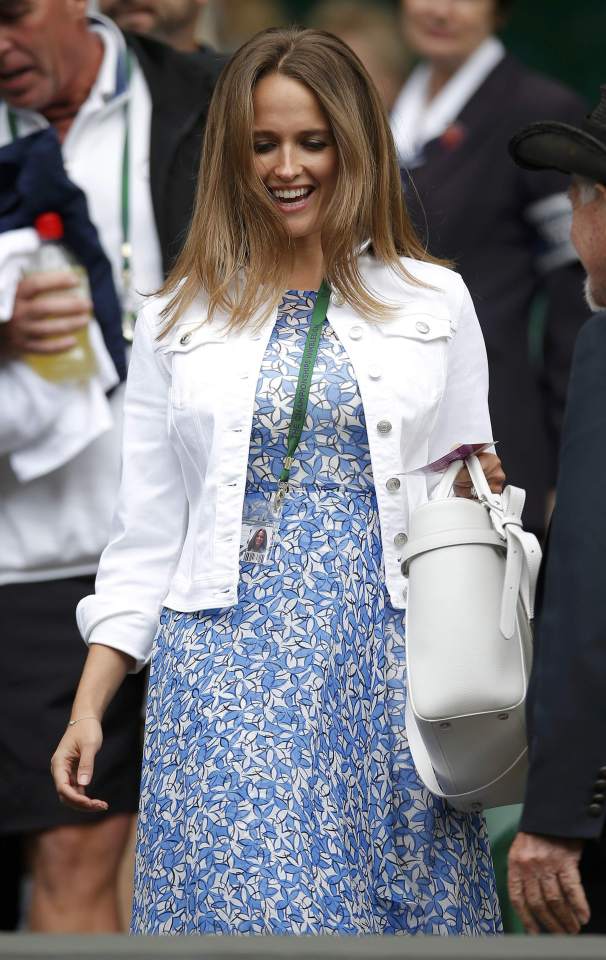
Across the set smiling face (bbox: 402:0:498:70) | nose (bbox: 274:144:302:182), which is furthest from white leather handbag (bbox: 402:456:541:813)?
smiling face (bbox: 402:0:498:70)

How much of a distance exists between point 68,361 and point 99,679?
1229mm

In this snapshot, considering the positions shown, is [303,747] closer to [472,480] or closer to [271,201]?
[472,480]

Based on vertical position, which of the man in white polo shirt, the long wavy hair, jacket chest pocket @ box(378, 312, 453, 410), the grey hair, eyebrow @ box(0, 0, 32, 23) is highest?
→ the grey hair

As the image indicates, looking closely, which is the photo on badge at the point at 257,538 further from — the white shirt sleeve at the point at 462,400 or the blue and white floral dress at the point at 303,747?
the white shirt sleeve at the point at 462,400

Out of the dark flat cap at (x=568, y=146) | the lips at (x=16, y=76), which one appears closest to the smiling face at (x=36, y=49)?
the lips at (x=16, y=76)

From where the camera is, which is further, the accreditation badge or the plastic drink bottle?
the plastic drink bottle

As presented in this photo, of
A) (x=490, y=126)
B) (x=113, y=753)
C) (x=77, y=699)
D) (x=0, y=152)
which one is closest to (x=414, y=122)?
(x=490, y=126)

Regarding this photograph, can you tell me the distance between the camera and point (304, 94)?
404cm

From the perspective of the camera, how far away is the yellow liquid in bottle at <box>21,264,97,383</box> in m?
5.03

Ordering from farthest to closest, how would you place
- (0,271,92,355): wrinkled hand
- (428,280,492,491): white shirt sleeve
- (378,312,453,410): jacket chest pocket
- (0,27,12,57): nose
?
(0,27,12,57): nose, (0,271,92,355): wrinkled hand, (428,280,492,491): white shirt sleeve, (378,312,453,410): jacket chest pocket

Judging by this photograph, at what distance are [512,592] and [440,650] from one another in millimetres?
155

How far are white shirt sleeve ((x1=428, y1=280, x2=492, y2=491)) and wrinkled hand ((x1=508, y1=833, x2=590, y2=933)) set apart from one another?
983 millimetres

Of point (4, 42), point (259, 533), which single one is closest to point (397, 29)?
point (4, 42)

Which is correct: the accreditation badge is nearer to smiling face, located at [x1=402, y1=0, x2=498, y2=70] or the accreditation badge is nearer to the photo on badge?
the photo on badge
